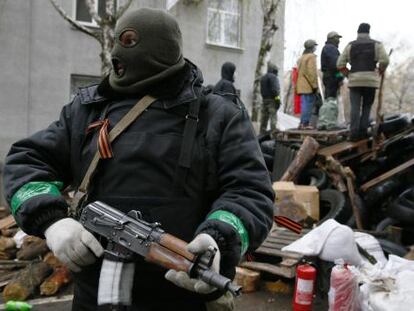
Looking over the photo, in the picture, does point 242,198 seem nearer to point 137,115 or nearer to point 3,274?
point 137,115

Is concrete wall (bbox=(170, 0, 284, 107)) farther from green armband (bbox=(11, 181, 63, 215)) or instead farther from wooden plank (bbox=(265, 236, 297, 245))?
green armband (bbox=(11, 181, 63, 215))

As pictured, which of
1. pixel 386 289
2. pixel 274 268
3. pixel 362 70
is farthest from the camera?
pixel 362 70

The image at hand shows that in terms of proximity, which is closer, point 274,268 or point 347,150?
point 274,268

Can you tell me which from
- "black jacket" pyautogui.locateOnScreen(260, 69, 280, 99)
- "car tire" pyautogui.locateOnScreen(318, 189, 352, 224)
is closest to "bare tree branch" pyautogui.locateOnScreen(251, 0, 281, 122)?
"black jacket" pyautogui.locateOnScreen(260, 69, 280, 99)

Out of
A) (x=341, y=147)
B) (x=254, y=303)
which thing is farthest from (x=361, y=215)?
(x=254, y=303)

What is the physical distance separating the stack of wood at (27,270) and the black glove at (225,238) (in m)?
3.56

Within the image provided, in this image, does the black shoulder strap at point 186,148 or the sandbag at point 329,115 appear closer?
the black shoulder strap at point 186,148

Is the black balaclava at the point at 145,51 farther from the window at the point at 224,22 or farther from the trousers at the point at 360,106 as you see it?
the window at the point at 224,22

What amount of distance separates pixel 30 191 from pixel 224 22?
13.9 m

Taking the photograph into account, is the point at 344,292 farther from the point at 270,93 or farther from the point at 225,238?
the point at 270,93

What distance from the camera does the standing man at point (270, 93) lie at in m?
10.6

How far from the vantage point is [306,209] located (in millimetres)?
6332

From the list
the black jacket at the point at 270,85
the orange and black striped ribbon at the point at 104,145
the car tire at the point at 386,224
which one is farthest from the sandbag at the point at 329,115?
the orange and black striped ribbon at the point at 104,145

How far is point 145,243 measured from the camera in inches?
65.8
